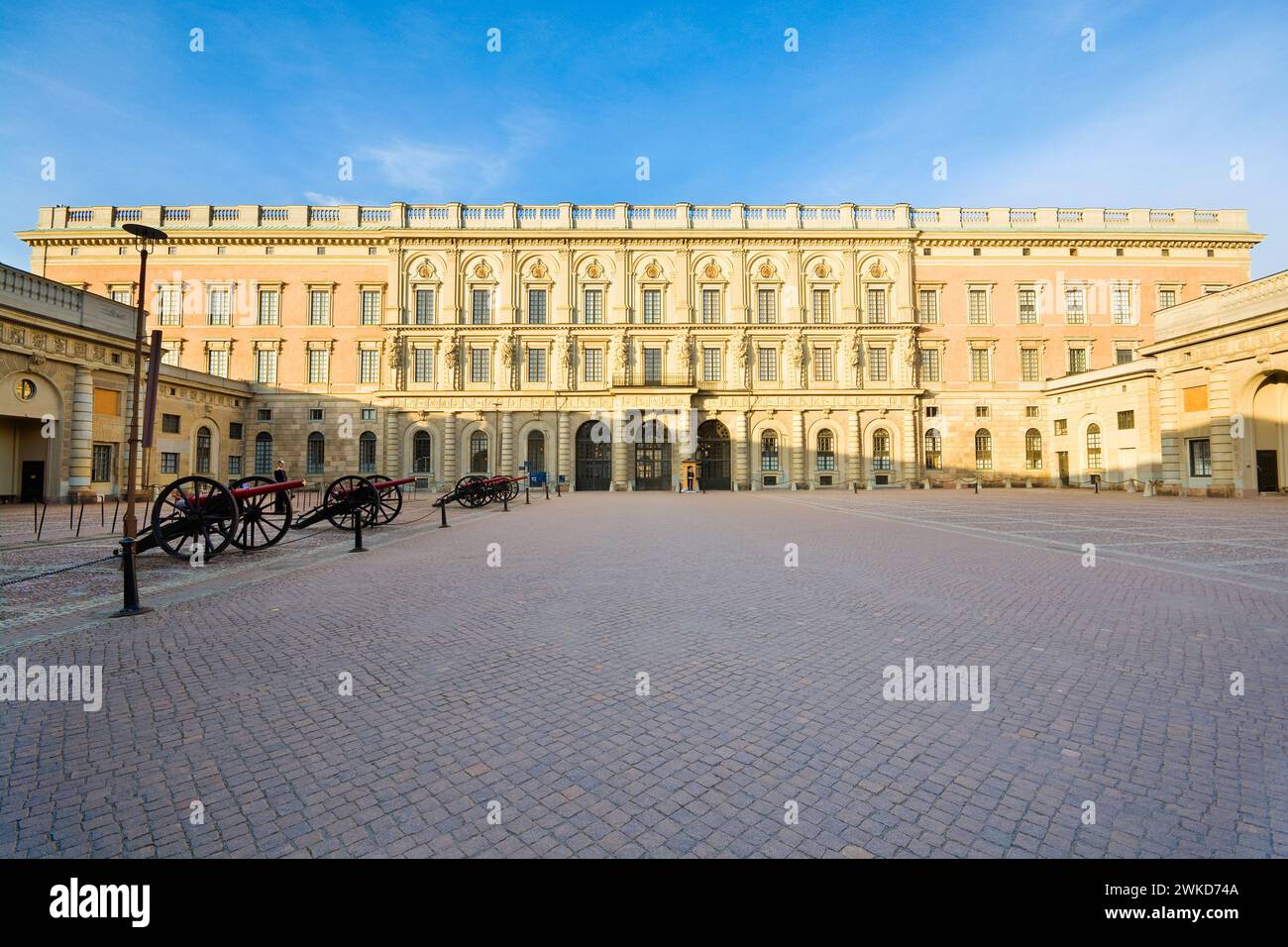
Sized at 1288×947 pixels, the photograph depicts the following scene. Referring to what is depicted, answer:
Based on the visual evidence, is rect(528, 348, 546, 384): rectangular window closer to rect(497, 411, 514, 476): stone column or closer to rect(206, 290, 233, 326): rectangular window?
rect(497, 411, 514, 476): stone column

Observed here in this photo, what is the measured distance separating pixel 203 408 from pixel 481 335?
646 inches

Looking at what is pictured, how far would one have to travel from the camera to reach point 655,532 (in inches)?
493

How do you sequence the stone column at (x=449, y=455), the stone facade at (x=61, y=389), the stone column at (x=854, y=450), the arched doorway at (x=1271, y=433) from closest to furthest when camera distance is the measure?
the stone facade at (x=61, y=389) → the arched doorway at (x=1271, y=433) → the stone column at (x=449, y=455) → the stone column at (x=854, y=450)

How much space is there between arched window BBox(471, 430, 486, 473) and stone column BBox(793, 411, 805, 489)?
20724 mm

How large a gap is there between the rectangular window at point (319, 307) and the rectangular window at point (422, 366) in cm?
677

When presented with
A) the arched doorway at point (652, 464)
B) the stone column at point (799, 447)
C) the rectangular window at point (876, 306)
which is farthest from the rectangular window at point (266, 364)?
the rectangular window at point (876, 306)

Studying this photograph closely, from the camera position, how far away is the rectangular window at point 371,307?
3716cm

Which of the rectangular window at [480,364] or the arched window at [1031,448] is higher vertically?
the rectangular window at [480,364]

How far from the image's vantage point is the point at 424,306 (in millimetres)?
37000

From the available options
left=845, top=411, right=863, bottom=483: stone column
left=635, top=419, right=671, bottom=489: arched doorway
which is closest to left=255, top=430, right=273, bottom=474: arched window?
left=635, top=419, right=671, bottom=489: arched doorway

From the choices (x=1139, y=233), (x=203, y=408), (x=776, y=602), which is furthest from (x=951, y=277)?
(x=203, y=408)

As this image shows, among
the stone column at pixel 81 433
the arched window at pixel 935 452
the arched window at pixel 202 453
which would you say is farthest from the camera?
the arched window at pixel 935 452

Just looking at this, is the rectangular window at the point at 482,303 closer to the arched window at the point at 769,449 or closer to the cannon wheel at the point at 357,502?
the arched window at the point at 769,449

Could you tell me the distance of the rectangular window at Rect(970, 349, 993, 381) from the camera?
37.7m
